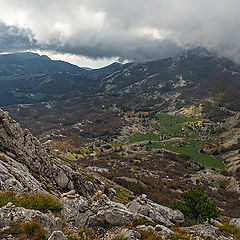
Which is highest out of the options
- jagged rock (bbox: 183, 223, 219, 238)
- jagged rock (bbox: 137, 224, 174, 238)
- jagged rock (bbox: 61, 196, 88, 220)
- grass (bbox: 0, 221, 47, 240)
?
grass (bbox: 0, 221, 47, 240)

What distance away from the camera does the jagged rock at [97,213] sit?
17375mm

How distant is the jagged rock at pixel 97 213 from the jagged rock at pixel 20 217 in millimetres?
4190

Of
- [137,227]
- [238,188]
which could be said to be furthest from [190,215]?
[238,188]

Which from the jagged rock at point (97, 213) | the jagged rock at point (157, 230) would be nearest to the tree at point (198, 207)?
the jagged rock at point (157, 230)

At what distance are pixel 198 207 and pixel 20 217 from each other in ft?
95.1

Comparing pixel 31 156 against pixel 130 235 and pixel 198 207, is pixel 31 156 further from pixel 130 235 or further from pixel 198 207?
pixel 198 207

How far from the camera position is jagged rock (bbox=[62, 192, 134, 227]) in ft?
57.0

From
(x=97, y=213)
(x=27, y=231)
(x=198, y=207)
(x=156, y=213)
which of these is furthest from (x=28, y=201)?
(x=198, y=207)

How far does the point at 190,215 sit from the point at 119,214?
19150 mm

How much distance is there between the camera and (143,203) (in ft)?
95.5

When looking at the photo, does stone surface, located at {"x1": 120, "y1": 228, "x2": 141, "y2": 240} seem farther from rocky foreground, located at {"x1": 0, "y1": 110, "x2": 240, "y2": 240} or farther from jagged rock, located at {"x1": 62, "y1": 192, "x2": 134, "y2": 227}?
jagged rock, located at {"x1": 62, "y1": 192, "x2": 134, "y2": 227}

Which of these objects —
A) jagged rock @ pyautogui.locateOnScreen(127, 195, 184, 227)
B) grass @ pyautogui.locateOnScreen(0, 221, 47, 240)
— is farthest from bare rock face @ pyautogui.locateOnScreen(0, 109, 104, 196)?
grass @ pyautogui.locateOnScreen(0, 221, 47, 240)

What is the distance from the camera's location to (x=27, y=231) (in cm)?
1140

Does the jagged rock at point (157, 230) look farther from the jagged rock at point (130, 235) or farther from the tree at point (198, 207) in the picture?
the tree at point (198, 207)
